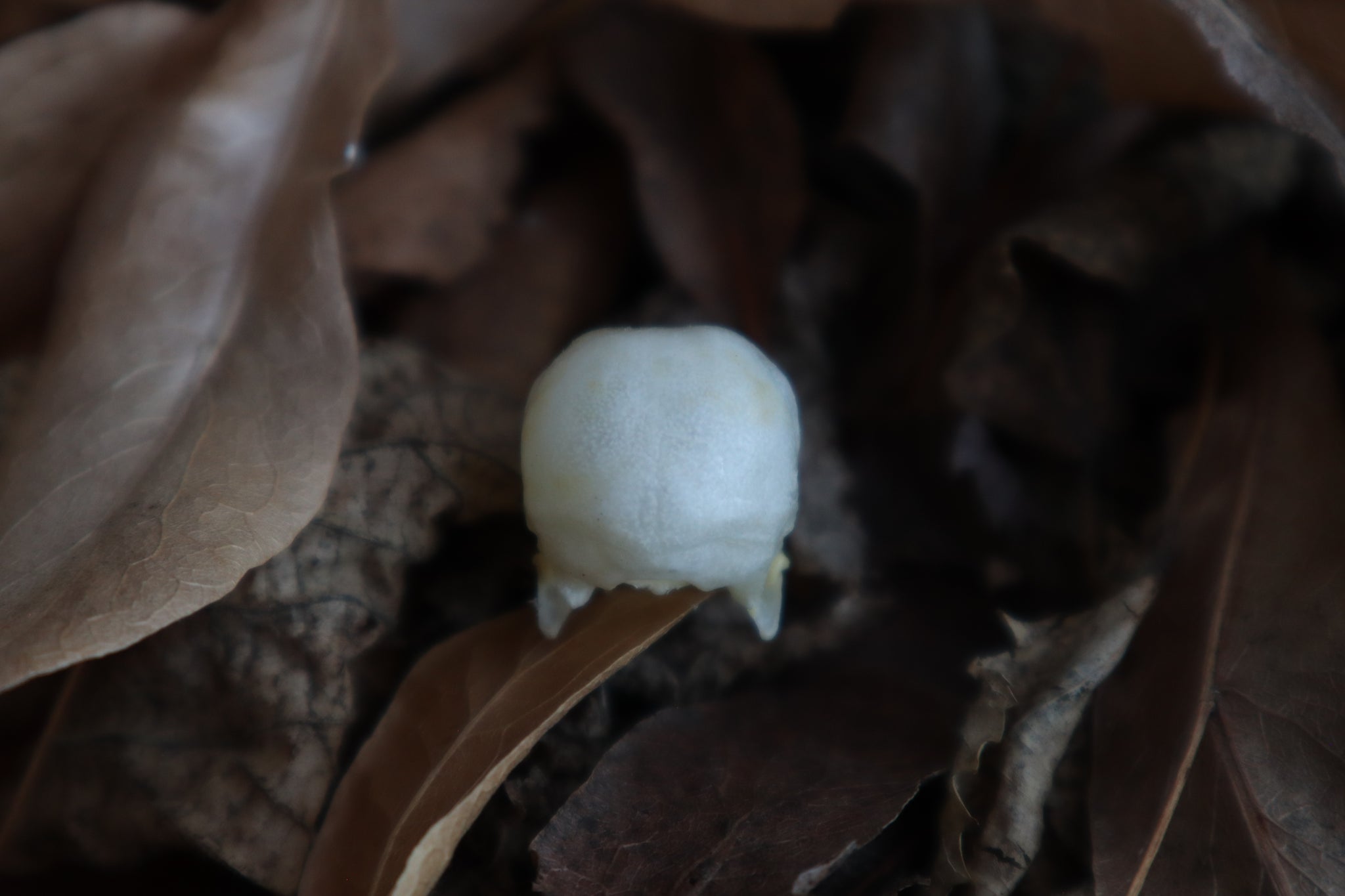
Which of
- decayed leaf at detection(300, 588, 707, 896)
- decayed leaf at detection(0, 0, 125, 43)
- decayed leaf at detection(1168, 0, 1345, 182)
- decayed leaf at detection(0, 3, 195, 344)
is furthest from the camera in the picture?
decayed leaf at detection(0, 0, 125, 43)

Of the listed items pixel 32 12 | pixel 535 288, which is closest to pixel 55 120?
pixel 32 12

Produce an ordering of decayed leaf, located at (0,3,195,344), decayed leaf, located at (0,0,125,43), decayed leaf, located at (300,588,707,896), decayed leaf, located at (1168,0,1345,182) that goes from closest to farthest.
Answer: decayed leaf, located at (300,588,707,896) < decayed leaf, located at (1168,0,1345,182) < decayed leaf, located at (0,3,195,344) < decayed leaf, located at (0,0,125,43)

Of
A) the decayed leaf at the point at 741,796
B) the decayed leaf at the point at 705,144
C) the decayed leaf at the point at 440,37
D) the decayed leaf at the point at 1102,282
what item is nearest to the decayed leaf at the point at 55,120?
the decayed leaf at the point at 440,37

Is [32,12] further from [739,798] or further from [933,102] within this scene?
[739,798]

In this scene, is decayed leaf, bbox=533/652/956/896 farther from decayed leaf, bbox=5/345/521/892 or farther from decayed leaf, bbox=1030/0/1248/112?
decayed leaf, bbox=1030/0/1248/112

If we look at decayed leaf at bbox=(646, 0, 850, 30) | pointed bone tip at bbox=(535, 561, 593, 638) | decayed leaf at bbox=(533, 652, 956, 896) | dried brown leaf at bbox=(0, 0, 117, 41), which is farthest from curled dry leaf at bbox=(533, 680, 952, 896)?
dried brown leaf at bbox=(0, 0, 117, 41)

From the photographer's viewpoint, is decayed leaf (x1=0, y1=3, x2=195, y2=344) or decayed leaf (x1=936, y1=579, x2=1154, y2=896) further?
decayed leaf (x1=0, y1=3, x2=195, y2=344)
